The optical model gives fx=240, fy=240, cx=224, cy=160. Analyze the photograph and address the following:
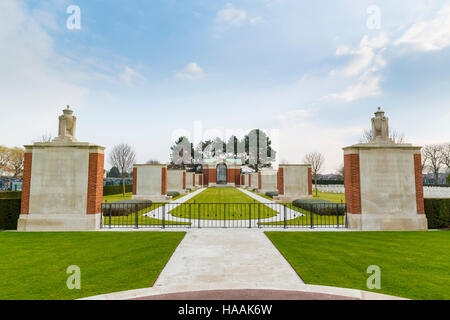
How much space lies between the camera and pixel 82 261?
242 inches

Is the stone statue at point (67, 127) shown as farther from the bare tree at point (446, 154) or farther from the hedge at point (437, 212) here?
the bare tree at point (446, 154)

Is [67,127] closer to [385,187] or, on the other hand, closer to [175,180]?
[385,187]

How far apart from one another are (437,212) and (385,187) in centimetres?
280

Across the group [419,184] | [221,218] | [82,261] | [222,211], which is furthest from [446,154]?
[82,261]

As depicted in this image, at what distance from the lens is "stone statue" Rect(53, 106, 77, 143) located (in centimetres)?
1048

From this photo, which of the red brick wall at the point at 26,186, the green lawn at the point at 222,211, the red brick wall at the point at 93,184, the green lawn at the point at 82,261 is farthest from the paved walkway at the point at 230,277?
the red brick wall at the point at 26,186

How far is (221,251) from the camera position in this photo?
722cm

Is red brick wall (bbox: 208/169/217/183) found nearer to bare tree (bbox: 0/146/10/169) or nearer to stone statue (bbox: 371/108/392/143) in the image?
bare tree (bbox: 0/146/10/169)

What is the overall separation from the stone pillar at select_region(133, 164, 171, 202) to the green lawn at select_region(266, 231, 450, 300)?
15754 millimetres

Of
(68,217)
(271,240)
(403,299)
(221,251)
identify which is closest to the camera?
(403,299)

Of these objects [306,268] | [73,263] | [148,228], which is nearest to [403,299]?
[306,268]

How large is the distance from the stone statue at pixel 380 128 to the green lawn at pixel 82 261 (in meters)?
9.73

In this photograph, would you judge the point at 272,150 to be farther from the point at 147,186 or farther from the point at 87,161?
the point at 87,161
